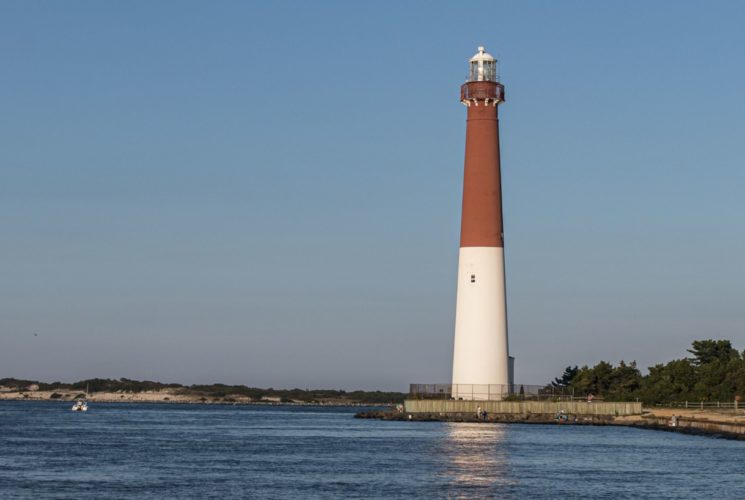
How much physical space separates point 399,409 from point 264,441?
85.2ft

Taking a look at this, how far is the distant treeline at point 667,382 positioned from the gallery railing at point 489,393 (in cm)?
416

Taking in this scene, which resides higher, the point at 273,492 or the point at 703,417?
the point at 703,417

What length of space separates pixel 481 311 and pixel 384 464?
26429 millimetres

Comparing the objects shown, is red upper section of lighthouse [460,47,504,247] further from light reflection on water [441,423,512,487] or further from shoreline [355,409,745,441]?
shoreline [355,409,745,441]

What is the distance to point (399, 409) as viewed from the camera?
110 meters

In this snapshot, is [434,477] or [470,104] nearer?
[434,477]

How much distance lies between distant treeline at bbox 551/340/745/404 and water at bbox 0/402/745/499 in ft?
45.6

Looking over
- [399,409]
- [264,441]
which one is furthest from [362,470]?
[399,409]

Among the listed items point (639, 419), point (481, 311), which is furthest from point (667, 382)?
point (481, 311)

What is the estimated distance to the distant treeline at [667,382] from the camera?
341 feet

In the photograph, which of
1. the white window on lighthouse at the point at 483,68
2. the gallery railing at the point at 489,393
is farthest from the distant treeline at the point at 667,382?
the white window on lighthouse at the point at 483,68

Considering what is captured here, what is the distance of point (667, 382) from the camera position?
109m

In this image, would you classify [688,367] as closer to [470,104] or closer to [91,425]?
[470,104]

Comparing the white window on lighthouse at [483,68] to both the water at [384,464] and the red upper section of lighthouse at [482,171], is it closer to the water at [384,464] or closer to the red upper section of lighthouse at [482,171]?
the red upper section of lighthouse at [482,171]
